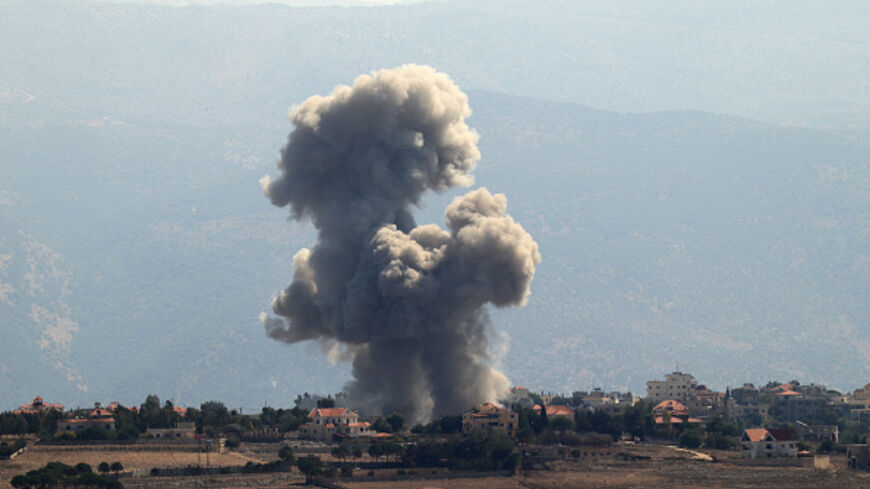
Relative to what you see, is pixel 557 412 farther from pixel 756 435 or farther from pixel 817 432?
pixel 817 432

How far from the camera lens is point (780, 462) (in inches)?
4422

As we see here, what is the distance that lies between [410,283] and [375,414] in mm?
11178

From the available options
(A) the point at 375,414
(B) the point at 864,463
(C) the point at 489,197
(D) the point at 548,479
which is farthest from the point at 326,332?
(B) the point at 864,463

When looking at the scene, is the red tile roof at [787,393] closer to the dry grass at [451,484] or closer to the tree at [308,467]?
the dry grass at [451,484]

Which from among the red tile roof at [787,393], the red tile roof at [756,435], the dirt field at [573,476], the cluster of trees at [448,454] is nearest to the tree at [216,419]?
the dirt field at [573,476]

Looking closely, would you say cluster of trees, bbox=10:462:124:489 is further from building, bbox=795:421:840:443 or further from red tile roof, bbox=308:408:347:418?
building, bbox=795:421:840:443

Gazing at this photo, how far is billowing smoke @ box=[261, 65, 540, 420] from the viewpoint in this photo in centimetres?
11994

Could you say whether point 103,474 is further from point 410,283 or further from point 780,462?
point 780,462

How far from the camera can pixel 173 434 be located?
11406cm

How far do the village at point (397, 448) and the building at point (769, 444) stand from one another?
85 mm

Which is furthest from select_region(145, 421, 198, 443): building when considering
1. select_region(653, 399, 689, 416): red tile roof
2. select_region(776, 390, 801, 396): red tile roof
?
select_region(776, 390, 801, 396): red tile roof

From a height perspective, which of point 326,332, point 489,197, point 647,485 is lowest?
point 647,485

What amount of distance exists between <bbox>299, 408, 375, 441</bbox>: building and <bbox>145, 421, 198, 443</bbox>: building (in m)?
7.68

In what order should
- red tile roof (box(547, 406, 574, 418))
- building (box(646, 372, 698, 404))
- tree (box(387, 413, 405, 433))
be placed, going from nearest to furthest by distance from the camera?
tree (box(387, 413, 405, 433)) < red tile roof (box(547, 406, 574, 418)) < building (box(646, 372, 698, 404))
